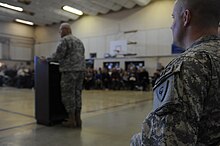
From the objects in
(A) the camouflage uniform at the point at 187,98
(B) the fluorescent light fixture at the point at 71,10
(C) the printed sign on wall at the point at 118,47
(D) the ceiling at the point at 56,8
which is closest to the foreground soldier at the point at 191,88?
(A) the camouflage uniform at the point at 187,98

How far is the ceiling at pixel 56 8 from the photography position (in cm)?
1225

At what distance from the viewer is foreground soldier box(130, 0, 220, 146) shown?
58 cm

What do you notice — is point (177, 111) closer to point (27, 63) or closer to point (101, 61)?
point (101, 61)

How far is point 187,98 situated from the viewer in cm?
58

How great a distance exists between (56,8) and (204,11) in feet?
45.0

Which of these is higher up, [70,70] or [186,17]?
[186,17]

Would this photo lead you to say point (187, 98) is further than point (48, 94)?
No

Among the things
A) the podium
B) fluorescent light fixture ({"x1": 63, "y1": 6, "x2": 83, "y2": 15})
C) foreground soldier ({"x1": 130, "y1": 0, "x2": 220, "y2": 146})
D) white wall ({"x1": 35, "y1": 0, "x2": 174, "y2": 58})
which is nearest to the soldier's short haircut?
foreground soldier ({"x1": 130, "y1": 0, "x2": 220, "y2": 146})

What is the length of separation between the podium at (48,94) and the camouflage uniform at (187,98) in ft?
9.31

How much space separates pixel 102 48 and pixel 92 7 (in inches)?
108

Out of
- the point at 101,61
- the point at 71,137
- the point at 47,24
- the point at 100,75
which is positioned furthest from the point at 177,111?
the point at 47,24

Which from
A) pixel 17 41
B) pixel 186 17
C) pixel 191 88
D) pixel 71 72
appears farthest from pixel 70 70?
pixel 17 41

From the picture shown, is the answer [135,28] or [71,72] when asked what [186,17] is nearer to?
[71,72]

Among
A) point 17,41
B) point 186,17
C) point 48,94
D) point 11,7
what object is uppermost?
point 11,7
